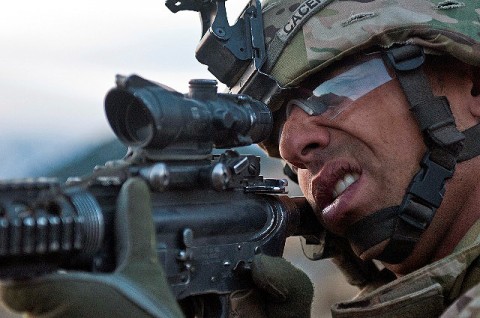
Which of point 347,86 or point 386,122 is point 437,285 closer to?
point 386,122

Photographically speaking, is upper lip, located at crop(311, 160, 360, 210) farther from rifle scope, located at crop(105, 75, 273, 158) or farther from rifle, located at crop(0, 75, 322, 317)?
rifle scope, located at crop(105, 75, 273, 158)

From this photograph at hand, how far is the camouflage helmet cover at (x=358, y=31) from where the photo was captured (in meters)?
3.44

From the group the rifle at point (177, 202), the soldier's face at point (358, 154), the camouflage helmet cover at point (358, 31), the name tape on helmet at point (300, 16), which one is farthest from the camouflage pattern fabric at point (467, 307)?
the name tape on helmet at point (300, 16)

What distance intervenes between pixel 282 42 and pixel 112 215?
1.39 meters

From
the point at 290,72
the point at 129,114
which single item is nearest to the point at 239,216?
the point at 129,114

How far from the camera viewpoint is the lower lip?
3479 millimetres

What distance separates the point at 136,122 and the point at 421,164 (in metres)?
1.18

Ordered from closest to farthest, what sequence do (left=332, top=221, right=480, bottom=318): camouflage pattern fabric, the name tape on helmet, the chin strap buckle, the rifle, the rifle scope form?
the rifle < the rifle scope < (left=332, top=221, right=480, bottom=318): camouflage pattern fabric < the chin strap buckle < the name tape on helmet

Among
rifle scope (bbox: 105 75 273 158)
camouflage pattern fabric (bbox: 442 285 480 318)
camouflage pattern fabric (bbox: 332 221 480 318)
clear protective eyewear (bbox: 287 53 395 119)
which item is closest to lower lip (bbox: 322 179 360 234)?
clear protective eyewear (bbox: 287 53 395 119)

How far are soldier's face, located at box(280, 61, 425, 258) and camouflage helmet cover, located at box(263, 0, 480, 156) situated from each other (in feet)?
0.62

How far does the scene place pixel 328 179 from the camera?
3.52 metres

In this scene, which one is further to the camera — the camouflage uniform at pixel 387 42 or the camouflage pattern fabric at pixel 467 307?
the camouflage uniform at pixel 387 42

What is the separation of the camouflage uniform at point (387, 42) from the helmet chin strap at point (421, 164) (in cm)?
10

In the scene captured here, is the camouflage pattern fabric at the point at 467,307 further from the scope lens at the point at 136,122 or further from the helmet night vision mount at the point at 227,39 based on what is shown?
the helmet night vision mount at the point at 227,39
